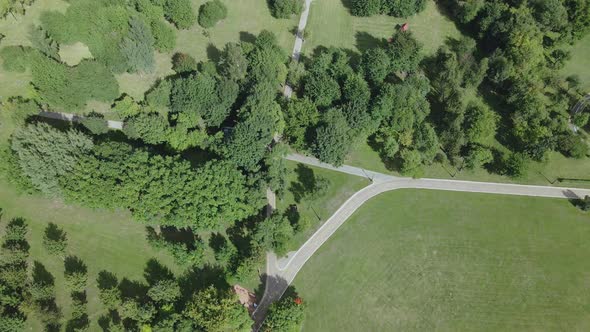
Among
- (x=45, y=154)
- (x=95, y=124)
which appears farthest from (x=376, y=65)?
(x=45, y=154)

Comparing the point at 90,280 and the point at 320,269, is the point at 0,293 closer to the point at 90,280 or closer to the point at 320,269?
the point at 90,280

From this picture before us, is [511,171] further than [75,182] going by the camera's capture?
Yes

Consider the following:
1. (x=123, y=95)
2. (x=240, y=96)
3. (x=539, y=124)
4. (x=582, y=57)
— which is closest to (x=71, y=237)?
(x=123, y=95)

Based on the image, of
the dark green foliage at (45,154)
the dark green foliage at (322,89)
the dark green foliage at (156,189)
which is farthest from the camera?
the dark green foliage at (322,89)

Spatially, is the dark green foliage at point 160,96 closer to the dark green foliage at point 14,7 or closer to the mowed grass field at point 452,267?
the dark green foliage at point 14,7

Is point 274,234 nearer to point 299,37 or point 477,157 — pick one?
point 477,157

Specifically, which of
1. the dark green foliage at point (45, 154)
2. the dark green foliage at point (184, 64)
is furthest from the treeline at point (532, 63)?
the dark green foliage at point (45, 154)
